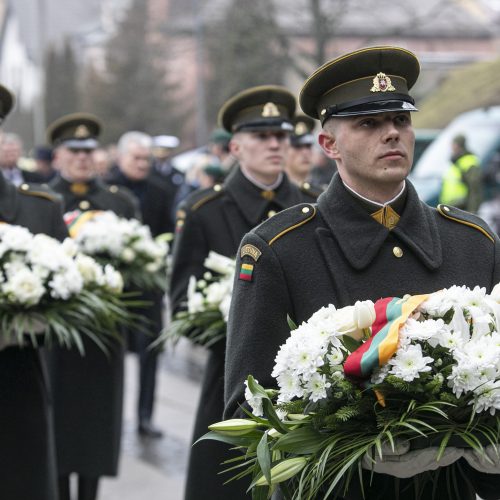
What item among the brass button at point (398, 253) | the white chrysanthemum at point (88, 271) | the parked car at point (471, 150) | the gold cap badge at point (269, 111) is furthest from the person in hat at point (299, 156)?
the parked car at point (471, 150)

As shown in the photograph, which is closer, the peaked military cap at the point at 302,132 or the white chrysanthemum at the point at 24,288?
the white chrysanthemum at the point at 24,288

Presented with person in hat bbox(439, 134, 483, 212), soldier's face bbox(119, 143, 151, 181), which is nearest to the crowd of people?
soldier's face bbox(119, 143, 151, 181)

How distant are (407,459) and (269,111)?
142 inches

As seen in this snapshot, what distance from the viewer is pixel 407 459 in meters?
3.16

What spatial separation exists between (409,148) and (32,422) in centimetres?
270

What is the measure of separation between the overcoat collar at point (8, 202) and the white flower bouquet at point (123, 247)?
1.96 metres

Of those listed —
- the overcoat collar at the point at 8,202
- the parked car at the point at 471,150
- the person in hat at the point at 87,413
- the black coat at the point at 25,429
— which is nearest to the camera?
the black coat at the point at 25,429

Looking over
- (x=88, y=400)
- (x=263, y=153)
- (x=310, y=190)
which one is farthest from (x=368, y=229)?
(x=88, y=400)

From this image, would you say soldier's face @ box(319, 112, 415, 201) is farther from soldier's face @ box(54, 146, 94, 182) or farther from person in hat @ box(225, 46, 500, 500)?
soldier's face @ box(54, 146, 94, 182)

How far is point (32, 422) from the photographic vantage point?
5.78 meters

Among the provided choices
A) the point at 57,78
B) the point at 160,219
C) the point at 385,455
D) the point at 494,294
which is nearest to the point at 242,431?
the point at 385,455

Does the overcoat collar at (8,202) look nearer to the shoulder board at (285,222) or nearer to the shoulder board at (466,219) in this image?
the shoulder board at (285,222)

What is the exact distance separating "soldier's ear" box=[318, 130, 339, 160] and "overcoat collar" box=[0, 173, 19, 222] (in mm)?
2565

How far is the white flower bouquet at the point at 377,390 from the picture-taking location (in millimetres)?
3162
